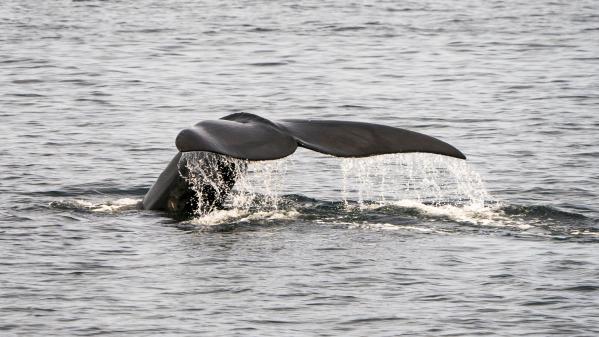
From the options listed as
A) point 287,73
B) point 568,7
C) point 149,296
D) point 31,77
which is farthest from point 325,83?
point 149,296

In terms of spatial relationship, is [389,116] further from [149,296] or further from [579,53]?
[149,296]

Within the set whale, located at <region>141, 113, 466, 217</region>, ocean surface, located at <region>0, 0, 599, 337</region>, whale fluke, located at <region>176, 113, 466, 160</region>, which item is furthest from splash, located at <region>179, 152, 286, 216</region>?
whale fluke, located at <region>176, 113, 466, 160</region>

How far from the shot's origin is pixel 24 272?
1121 centimetres

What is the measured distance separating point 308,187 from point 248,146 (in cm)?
494

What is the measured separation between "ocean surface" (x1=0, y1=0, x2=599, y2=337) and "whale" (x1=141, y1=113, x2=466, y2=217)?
345 millimetres

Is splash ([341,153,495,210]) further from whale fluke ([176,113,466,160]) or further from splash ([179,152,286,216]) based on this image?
whale fluke ([176,113,466,160])

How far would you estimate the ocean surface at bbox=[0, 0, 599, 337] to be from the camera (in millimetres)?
10359

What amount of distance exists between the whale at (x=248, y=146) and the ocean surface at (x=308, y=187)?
13.6 inches

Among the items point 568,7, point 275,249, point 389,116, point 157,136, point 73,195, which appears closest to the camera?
point 275,249

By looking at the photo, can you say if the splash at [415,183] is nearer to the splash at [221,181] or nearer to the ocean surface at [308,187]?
the ocean surface at [308,187]

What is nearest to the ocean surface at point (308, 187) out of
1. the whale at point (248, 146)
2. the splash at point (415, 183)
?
the splash at point (415, 183)

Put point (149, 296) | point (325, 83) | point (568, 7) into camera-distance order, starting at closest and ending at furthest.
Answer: point (149, 296)
point (325, 83)
point (568, 7)

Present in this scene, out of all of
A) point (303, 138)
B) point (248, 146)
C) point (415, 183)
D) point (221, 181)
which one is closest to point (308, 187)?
point (415, 183)

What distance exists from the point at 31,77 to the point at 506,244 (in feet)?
48.6
